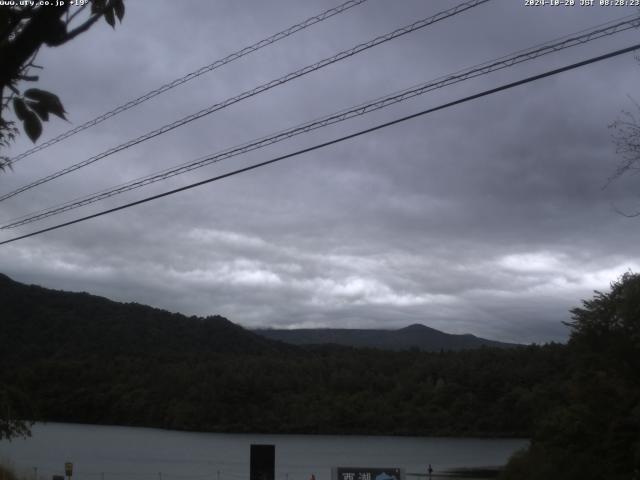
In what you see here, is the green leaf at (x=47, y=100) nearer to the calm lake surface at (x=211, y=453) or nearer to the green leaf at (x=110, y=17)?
the green leaf at (x=110, y=17)

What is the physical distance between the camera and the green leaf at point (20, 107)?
383 centimetres

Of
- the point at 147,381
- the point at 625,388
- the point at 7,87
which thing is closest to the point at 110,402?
the point at 147,381

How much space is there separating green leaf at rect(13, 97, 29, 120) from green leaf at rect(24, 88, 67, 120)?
0.15ft

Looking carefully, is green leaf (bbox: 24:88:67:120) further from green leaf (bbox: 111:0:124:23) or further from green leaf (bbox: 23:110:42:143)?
green leaf (bbox: 111:0:124:23)

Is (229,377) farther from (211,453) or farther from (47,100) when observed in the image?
(47,100)

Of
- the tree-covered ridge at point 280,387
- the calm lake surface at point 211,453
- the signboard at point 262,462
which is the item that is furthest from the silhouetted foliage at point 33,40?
the tree-covered ridge at point 280,387

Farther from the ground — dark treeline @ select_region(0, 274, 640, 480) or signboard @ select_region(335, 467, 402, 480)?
dark treeline @ select_region(0, 274, 640, 480)

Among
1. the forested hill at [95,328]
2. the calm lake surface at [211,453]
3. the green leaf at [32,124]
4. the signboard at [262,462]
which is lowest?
the calm lake surface at [211,453]

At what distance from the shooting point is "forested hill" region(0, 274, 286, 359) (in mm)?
63406

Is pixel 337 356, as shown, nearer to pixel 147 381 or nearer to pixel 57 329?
pixel 147 381

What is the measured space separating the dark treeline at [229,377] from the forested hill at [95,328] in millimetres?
162

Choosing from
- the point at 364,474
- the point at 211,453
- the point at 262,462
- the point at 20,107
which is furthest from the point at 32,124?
the point at 211,453

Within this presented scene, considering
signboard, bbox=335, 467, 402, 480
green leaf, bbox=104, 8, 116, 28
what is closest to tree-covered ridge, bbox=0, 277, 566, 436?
signboard, bbox=335, 467, 402, 480

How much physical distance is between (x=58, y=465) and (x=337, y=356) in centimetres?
7478
